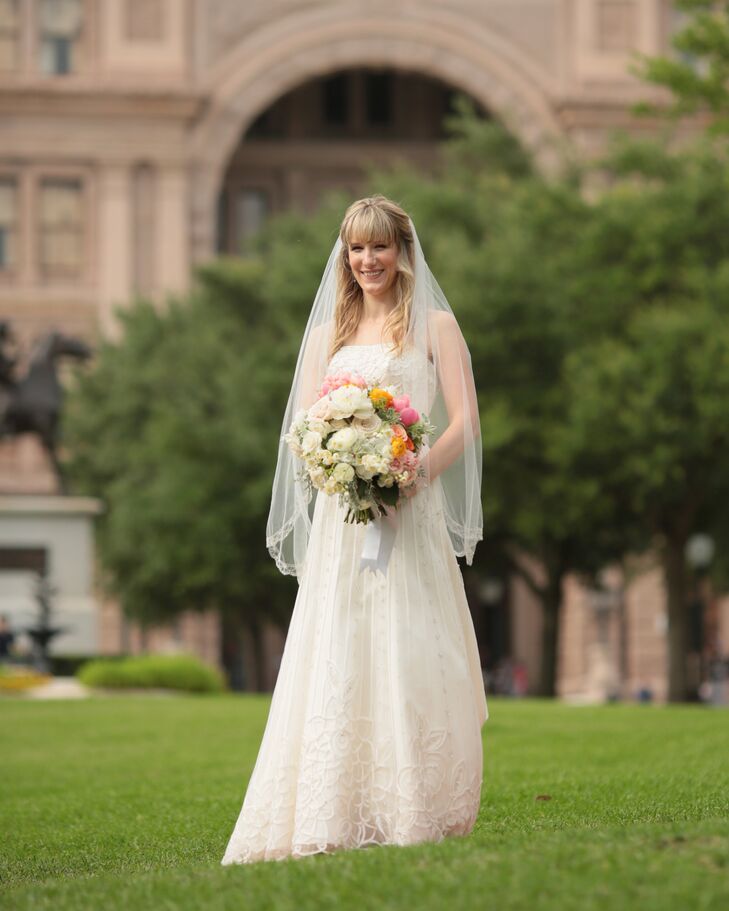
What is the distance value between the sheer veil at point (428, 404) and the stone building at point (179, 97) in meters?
51.3

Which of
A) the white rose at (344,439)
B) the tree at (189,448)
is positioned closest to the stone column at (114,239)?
the tree at (189,448)

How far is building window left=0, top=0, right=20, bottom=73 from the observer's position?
61.3m

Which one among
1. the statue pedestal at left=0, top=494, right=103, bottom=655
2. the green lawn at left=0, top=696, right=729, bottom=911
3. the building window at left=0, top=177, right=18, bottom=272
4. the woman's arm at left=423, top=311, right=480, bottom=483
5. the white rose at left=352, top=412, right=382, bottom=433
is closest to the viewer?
the green lawn at left=0, top=696, right=729, bottom=911

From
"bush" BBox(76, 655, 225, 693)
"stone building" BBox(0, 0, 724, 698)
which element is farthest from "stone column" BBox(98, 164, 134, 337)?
"bush" BBox(76, 655, 225, 693)

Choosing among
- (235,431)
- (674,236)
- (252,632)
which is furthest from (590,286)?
(252,632)

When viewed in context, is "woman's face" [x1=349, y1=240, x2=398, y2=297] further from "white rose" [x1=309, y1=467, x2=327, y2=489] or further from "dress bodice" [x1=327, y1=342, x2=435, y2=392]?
"white rose" [x1=309, y1=467, x2=327, y2=489]

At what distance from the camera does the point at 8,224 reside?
61500mm

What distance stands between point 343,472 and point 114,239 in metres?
53.3

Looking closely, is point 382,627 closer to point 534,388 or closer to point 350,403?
point 350,403

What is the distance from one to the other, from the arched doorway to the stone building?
5.91 metres

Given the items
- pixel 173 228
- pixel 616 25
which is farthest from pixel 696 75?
pixel 616 25

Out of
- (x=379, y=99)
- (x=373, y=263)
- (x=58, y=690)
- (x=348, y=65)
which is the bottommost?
(x=58, y=690)

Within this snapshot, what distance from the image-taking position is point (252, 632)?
44.9 meters

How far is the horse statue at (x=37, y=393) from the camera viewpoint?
3181 cm
